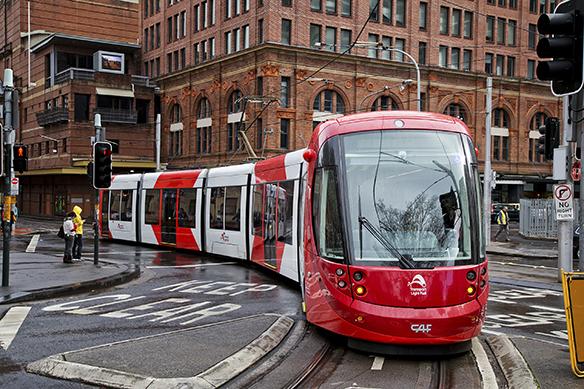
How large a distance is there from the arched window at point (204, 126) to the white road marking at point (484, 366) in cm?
5174

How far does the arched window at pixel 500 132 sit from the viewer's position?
6359 centimetres

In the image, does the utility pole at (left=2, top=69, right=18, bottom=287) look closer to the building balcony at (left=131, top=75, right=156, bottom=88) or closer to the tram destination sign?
the tram destination sign

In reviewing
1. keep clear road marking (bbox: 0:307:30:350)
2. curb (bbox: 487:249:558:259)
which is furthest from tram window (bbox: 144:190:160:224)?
curb (bbox: 487:249:558:259)

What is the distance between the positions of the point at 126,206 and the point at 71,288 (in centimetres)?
1415

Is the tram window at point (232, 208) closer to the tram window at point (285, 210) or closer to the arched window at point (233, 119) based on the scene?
the tram window at point (285, 210)

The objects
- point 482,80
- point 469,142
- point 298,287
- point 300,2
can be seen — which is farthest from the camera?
point 482,80

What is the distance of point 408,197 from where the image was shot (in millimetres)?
8797

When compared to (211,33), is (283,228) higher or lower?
lower

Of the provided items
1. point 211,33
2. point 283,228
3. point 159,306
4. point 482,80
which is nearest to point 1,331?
point 159,306

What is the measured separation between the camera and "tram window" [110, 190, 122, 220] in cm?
2916

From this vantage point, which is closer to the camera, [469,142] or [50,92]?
[469,142]

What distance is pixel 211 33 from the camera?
58.7 meters

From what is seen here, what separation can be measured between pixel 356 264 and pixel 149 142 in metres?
59.5

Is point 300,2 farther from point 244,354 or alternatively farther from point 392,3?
point 244,354
